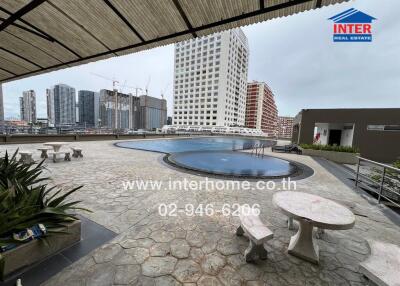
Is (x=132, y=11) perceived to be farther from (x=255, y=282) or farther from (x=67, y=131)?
(x=67, y=131)

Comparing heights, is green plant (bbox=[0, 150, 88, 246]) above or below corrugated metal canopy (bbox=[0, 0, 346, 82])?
below

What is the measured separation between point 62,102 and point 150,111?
100 ft

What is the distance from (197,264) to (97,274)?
1.10 m

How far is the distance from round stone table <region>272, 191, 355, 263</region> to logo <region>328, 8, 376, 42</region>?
1037 cm

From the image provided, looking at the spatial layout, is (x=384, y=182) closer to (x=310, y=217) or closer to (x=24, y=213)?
(x=310, y=217)

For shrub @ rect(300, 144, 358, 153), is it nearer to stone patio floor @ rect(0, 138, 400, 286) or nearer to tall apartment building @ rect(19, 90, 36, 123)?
stone patio floor @ rect(0, 138, 400, 286)

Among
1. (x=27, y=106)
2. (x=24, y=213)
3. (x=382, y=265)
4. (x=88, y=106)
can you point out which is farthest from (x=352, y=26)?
(x=27, y=106)

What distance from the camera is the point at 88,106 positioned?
64.1m

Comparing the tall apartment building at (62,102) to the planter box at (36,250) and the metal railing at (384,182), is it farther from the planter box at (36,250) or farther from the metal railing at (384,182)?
the metal railing at (384,182)

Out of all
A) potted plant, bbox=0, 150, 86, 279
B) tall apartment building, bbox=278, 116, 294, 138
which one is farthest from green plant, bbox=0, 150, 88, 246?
tall apartment building, bbox=278, 116, 294, 138

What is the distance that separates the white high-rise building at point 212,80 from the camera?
2517 inches

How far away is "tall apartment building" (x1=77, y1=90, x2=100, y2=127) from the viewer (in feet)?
207

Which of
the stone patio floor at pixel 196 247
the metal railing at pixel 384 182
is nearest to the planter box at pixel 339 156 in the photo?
the metal railing at pixel 384 182

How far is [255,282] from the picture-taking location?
1.85 metres
